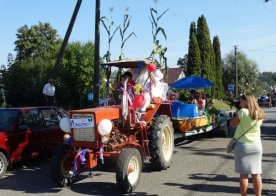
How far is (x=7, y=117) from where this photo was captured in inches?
391

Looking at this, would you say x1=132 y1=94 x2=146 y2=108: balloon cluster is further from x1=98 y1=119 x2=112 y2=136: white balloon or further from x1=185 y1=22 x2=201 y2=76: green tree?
x1=185 y1=22 x2=201 y2=76: green tree

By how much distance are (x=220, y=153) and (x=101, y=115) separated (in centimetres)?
452

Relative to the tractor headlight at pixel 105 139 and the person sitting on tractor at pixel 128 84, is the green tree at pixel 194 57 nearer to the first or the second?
the person sitting on tractor at pixel 128 84

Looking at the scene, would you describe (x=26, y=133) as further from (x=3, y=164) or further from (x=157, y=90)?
(x=157, y=90)

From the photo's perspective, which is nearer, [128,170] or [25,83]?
[128,170]

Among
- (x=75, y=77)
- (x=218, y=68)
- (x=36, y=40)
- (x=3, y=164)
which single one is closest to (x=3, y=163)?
(x=3, y=164)

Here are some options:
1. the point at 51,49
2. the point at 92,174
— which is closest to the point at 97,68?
the point at 92,174

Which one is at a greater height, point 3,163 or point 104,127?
point 104,127

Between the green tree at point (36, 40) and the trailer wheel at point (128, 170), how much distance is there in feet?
170

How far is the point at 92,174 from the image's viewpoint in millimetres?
8805

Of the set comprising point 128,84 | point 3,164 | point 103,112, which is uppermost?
point 128,84

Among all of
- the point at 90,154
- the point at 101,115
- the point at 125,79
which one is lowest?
the point at 90,154

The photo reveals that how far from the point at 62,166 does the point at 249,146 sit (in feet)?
11.5

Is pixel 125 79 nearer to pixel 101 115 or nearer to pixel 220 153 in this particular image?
pixel 101 115
